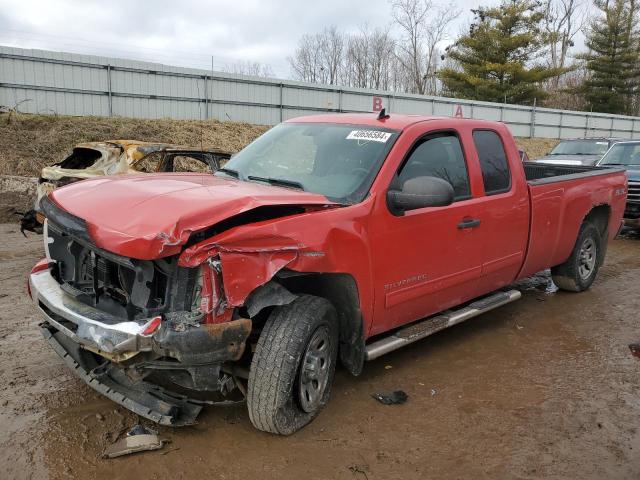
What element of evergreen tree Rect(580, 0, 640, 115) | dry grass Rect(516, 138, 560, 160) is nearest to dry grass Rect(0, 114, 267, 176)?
dry grass Rect(516, 138, 560, 160)

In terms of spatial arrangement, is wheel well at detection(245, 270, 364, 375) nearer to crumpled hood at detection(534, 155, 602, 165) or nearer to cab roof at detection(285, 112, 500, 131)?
cab roof at detection(285, 112, 500, 131)

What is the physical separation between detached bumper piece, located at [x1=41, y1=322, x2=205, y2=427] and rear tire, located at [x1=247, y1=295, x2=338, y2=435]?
0.37 m

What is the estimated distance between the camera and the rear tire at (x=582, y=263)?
246 inches

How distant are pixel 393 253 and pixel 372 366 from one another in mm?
1110

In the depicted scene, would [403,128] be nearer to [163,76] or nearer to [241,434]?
[241,434]

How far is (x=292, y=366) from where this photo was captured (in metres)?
3.07

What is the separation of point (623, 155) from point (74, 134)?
13106mm

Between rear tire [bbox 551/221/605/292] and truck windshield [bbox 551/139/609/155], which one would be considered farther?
truck windshield [bbox 551/139/609/155]

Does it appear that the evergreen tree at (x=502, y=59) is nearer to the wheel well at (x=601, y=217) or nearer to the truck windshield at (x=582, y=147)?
the truck windshield at (x=582, y=147)

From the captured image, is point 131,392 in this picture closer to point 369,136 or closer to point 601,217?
point 369,136

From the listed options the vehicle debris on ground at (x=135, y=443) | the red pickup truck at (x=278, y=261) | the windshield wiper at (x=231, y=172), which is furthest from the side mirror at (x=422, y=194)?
the vehicle debris on ground at (x=135, y=443)

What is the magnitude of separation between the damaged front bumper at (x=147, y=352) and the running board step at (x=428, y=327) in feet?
3.66

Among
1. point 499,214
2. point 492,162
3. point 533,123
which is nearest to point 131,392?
point 499,214

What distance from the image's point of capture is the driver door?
3.65 m
